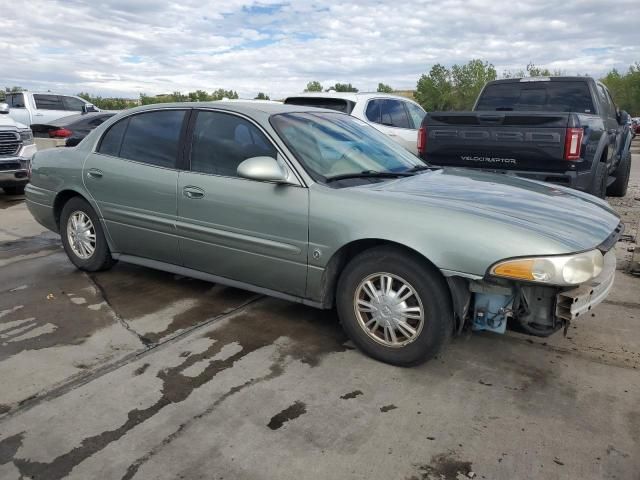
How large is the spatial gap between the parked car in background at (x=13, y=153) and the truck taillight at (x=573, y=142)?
810cm

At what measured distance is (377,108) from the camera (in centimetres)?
916

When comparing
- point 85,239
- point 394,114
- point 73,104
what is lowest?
point 85,239

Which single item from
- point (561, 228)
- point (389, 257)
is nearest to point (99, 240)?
point (389, 257)

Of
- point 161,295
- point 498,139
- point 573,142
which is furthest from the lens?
point 498,139

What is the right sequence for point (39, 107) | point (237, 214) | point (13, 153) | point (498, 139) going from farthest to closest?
1. point (39, 107)
2. point (13, 153)
3. point (498, 139)
4. point (237, 214)

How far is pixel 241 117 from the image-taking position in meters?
3.98

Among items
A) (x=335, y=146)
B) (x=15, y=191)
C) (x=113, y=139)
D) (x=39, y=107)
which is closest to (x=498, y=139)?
(x=335, y=146)

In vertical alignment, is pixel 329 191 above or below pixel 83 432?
above

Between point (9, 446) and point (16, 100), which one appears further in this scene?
point (16, 100)

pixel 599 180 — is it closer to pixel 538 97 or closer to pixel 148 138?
pixel 538 97

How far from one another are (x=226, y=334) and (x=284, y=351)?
48cm

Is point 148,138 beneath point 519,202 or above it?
above

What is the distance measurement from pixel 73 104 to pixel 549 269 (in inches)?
671

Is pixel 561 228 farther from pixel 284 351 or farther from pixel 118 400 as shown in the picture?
pixel 118 400
